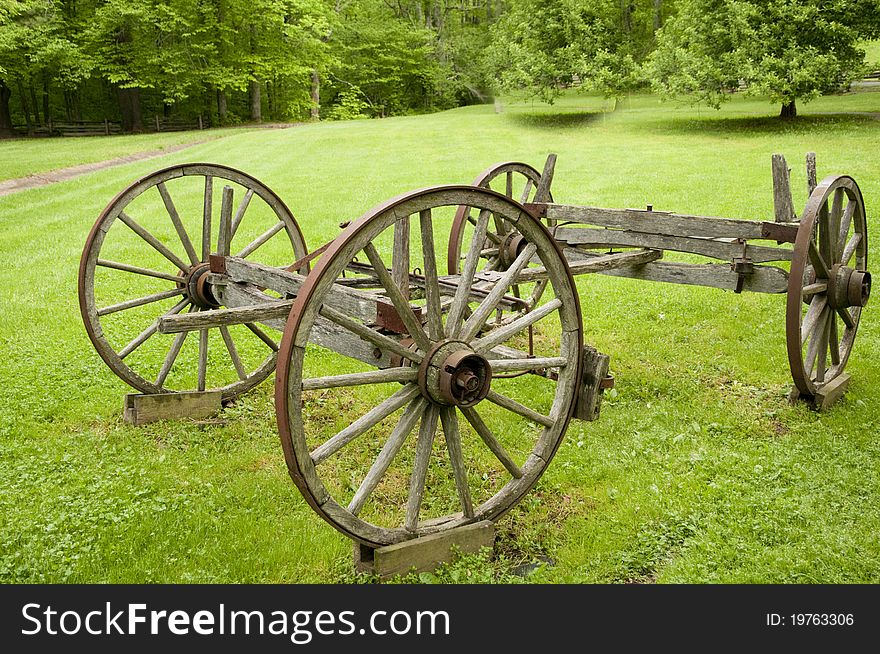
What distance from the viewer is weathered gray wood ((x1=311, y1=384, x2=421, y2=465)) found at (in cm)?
368

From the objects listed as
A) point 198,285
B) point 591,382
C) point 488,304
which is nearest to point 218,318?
point 488,304

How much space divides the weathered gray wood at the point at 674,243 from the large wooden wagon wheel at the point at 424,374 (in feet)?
5.14

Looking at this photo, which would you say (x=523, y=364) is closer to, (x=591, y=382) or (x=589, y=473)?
(x=591, y=382)

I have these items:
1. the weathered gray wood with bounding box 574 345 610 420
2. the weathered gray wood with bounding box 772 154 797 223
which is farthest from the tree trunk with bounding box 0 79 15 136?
the weathered gray wood with bounding box 574 345 610 420

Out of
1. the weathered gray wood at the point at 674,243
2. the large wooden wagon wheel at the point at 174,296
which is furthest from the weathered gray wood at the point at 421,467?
the weathered gray wood at the point at 674,243

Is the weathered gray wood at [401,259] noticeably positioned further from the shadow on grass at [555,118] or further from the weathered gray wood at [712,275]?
the shadow on grass at [555,118]

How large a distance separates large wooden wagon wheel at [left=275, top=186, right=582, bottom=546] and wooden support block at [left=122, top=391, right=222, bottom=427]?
1.19 metres

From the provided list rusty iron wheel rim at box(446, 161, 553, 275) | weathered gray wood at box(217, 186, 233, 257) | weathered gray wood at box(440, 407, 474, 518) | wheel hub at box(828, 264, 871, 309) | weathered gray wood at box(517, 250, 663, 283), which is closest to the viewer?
weathered gray wood at box(440, 407, 474, 518)

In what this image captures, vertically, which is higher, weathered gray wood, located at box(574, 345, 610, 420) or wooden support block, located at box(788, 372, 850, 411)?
weathered gray wood, located at box(574, 345, 610, 420)

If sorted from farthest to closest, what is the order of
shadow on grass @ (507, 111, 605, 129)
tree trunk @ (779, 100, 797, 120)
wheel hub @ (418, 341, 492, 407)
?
shadow on grass @ (507, 111, 605, 129) → tree trunk @ (779, 100, 797, 120) → wheel hub @ (418, 341, 492, 407)

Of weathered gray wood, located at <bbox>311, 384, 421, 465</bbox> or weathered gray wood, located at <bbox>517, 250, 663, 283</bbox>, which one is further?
weathered gray wood, located at <bbox>517, 250, 663, 283</bbox>

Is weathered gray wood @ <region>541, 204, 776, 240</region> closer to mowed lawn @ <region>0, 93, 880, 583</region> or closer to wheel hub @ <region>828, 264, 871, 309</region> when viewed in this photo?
wheel hub @ <region>828, 264, 871, 309</region>

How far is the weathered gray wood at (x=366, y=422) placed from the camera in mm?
3676

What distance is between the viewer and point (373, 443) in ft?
19.0
